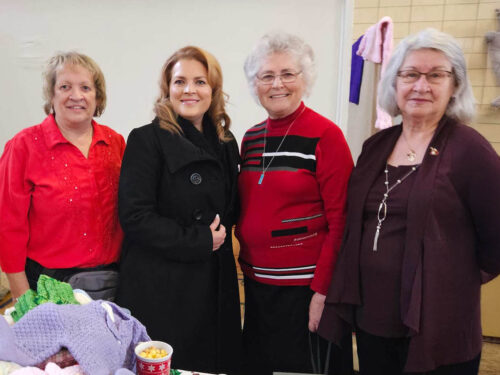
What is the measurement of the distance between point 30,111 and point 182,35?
126 centimetres

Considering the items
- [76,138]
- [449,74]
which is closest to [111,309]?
[76,138]

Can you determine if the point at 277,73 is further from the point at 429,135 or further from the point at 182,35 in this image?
the point at 182,35

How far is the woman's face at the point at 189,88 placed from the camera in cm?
133

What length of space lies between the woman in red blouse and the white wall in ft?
4.20

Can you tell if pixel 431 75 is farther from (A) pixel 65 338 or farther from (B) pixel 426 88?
(A) pixel 65 338

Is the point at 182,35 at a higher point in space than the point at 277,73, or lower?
higher

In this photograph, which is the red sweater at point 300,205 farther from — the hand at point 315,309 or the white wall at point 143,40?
the white wall at point 143,40

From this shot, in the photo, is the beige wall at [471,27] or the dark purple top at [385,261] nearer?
the dark purple top at [385,261]

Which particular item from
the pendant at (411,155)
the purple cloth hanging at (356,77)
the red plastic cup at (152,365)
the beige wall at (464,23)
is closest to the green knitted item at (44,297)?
the red plastic cup at (152,365)

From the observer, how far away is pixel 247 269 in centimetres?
145

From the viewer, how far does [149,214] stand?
1.23 m

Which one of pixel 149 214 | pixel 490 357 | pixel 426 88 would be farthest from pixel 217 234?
pixel 490 357

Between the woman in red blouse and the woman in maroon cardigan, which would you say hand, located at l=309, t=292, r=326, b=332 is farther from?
the woman in red blouse

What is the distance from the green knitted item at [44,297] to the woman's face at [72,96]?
67 centimetres
